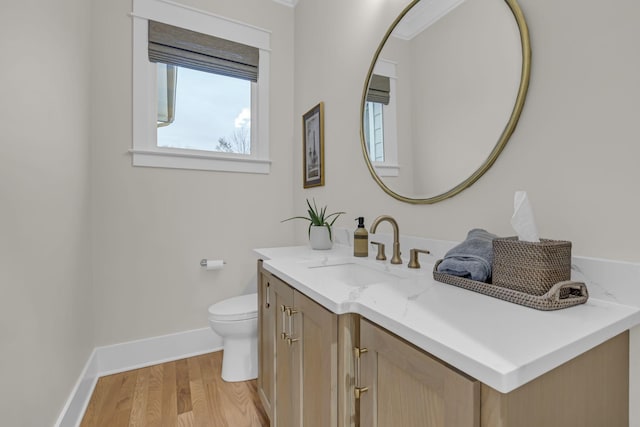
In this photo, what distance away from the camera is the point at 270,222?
245 centimetres

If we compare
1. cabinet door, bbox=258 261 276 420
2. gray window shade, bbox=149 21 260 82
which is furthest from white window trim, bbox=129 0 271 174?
cabinet door, bbox=258 261 276 420

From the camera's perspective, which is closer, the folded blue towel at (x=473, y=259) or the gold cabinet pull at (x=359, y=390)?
the gold cabinet pull at (x=359, y=390)

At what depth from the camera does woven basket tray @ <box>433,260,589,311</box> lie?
660 millimetres

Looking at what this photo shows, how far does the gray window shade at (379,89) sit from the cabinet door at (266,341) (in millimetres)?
1017

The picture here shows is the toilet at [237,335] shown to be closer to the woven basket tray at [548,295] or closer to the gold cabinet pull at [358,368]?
the gold cabinet pull at [358,368]

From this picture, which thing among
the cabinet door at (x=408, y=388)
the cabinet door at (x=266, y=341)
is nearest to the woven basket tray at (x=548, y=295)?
the cabinet door at (x=408, y=388)

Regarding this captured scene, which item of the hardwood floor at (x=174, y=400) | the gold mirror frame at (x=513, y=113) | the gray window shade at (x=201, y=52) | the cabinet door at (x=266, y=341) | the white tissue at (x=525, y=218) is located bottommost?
the hardwood floor at (x=174, y=400)

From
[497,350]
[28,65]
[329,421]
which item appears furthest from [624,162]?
[28,65]

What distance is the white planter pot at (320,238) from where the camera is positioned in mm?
1719

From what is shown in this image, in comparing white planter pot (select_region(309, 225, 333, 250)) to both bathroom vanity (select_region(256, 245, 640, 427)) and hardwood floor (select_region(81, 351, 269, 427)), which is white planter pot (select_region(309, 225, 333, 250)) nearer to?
bathroom vanity (select_region(256, 245, 640, 427))

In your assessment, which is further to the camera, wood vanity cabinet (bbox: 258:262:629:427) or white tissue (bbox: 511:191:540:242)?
white tissue (bbox: 511:191:540:242)

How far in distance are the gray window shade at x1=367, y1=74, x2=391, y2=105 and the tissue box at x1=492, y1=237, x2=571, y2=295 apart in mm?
962

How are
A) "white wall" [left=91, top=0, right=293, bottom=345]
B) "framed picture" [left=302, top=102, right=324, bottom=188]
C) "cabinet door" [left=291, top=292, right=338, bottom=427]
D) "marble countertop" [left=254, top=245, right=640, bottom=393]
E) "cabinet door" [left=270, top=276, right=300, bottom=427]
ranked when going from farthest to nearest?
1. "framed picture" [left=302, top=102, right=324, bottom=188]
2. "white wall" [left=91, top=0, right=293, bottom=345]
3. "cabinet door" [left=270, top=276, right=300, bottom=427]
4. "cabinet door" [left=291, top=292, right=338, bottom=427]
5. "marble countertop" [left=254, top=245, right=640, bottom=393]

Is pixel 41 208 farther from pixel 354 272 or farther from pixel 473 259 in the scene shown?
pixel 473 259
